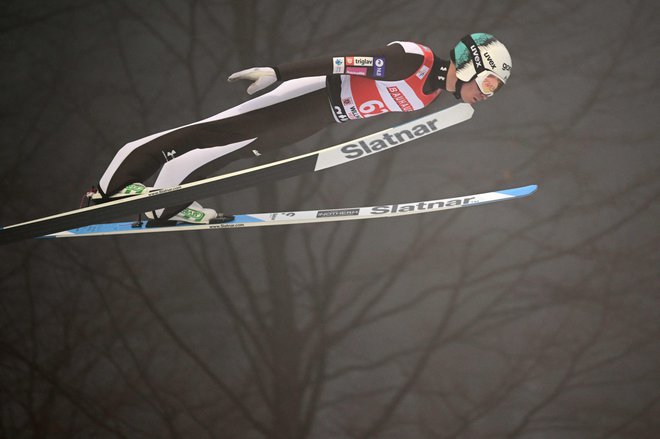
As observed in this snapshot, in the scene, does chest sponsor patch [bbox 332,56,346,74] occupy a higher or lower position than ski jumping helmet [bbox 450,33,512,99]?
higher

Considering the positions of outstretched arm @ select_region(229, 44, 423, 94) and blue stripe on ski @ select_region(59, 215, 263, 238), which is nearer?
outstretched arm @ select_region(229, 44, 423, 94)

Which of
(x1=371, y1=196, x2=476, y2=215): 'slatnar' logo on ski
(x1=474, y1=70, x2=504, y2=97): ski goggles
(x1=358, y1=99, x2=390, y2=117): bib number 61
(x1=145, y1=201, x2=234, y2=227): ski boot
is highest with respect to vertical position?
(x1=358, y1=99, x2=390, y2=117): bib number 61

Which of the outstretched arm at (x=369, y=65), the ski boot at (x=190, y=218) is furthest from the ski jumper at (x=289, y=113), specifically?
the ski boot at (x=190, y=218)

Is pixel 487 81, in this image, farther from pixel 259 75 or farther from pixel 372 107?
pixel 259 75

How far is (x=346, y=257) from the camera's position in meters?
5.00

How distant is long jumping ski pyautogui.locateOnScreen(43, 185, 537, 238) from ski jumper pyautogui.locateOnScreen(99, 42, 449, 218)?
0.48m

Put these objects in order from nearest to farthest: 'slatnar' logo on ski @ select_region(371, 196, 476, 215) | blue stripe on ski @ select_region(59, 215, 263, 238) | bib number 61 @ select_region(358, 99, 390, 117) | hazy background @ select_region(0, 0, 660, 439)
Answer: bib number 61 @ select_region(358, 99, 390, 117) < 'slatnar' logo on ski @ select_region(371, 196, 476, 215) < blue stripe on ski @ select_region(59, 215, 263, 238) < hazy background @ select_region(0, 0, 660, 439)

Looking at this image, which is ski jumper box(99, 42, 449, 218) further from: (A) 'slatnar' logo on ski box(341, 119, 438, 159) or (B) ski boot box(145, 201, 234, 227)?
(B) ski boot box(145, 201, 234, 227)

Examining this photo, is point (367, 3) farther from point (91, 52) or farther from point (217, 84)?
point (91, 52)

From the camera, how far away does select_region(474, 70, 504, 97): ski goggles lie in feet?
9.74

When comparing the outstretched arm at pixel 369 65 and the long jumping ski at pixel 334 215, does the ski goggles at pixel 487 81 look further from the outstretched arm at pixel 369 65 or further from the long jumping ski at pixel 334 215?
the long jumping ski at pixel 334 215

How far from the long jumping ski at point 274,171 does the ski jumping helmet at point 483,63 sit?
173 mm

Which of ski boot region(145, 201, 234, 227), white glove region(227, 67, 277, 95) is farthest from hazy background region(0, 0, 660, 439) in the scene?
white glove region(227, 67, 277, 95)

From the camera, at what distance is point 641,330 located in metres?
4.84
